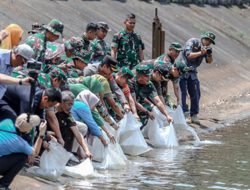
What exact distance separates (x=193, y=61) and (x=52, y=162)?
6888 mm

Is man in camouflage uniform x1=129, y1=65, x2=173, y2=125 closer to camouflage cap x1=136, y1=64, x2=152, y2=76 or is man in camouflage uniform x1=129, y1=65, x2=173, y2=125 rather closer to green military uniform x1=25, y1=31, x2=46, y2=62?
camouflage cap x1=136, y1=64, x2=152, y2=76

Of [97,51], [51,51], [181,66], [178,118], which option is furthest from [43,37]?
[181,66]

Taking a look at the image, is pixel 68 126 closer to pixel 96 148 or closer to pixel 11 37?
pixel 96 148

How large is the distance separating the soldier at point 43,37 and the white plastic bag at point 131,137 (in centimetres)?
169

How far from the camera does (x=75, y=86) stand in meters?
11.2

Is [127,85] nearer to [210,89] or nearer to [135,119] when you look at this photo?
[135,119]

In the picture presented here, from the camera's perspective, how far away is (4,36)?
1097 centimetres

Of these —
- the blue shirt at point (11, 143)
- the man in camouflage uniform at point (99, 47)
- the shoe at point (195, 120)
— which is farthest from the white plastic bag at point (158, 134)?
the blue shirt at point (11, 143)

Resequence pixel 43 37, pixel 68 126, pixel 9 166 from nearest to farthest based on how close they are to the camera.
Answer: pixel 9 166, pixel 68 126, pixel 43 37

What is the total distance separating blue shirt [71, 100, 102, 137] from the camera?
1084 cm

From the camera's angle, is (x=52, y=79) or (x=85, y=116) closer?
(x=52, y=79)

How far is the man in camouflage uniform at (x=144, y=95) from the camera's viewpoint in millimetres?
13453

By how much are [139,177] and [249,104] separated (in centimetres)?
1081

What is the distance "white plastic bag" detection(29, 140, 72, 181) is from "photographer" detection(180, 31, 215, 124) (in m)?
6.54
